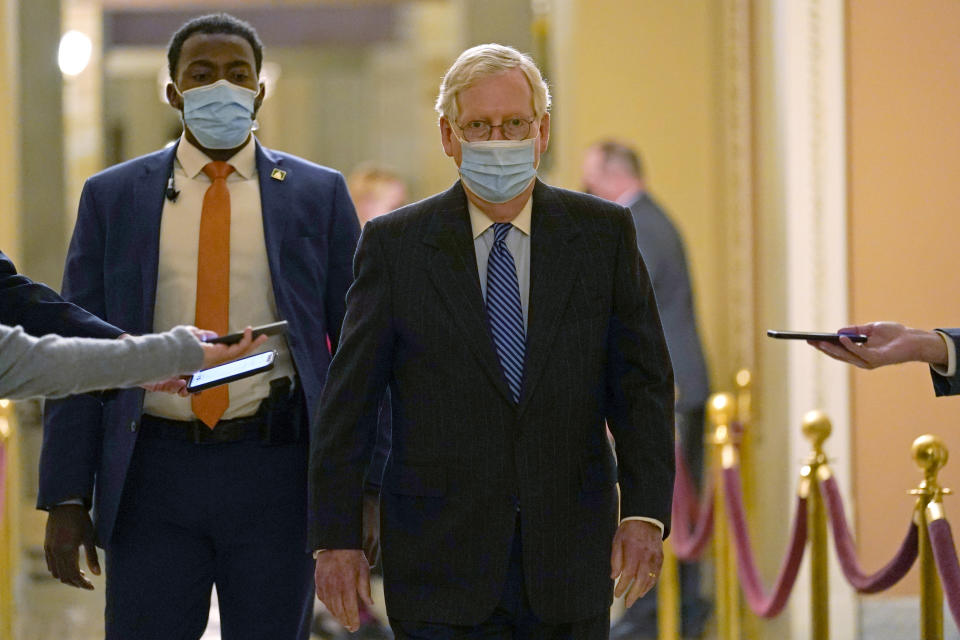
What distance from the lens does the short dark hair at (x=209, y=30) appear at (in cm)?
363

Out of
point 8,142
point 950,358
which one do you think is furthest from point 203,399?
point 8,142

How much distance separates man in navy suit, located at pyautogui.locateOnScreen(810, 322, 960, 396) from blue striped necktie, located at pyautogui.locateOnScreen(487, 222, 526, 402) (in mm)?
728

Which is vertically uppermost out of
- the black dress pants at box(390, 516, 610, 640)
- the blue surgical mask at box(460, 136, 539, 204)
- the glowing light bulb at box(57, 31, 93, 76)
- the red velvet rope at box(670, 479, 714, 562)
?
the glowing light bulb at box(57, 31, 93, 76)

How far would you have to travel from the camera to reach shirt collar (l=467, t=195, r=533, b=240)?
315 cm

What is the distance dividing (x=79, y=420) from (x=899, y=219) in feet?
12.6

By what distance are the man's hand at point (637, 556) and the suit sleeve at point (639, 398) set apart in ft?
0.09

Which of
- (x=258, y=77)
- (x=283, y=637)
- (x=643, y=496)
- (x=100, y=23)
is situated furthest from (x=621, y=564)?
(x=100, y=23)

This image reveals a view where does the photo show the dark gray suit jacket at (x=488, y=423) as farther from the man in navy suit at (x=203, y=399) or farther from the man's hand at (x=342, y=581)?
the man in navy suit at (x=203, y=399)

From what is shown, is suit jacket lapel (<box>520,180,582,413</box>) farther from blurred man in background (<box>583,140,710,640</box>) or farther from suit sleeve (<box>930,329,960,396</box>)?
blurred man in background (<box>583,140,710,640</box>)

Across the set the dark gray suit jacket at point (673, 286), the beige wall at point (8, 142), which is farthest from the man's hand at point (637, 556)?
the beige wall at point (8, 142)

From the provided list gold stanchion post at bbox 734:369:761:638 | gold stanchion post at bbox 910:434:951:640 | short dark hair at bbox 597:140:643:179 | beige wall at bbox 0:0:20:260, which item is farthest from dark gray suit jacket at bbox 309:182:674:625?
beige wall at bbox 0:0:20:260

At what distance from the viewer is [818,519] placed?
4820mm

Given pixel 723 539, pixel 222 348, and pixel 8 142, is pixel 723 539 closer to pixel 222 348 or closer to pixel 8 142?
pixel 222 348

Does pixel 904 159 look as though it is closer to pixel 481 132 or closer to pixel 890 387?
pixel 890 387
